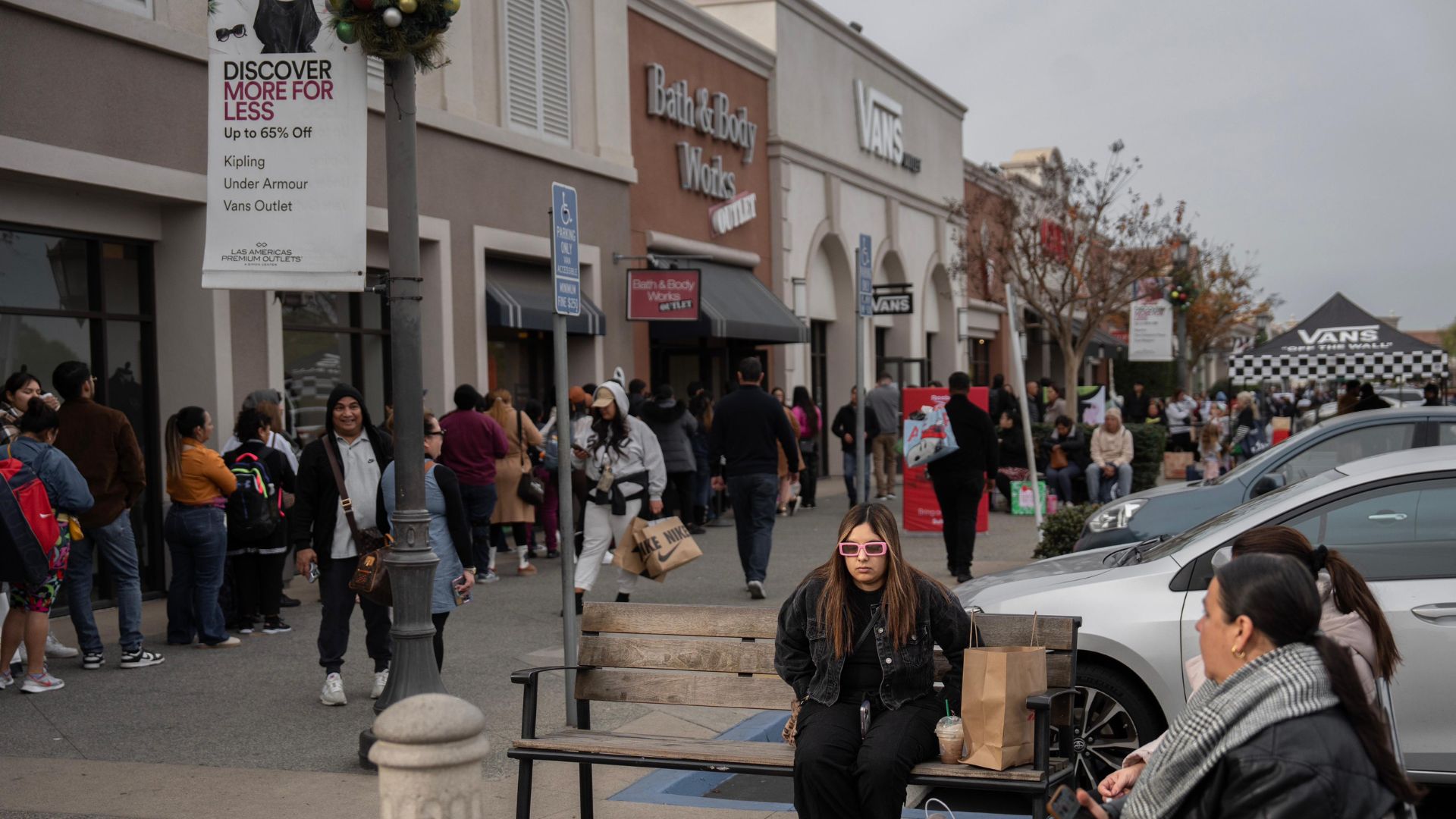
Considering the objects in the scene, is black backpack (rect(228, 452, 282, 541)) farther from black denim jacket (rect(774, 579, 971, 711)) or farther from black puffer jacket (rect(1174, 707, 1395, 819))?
black puffer jacket (rect(1174, 707, 1395, 819))

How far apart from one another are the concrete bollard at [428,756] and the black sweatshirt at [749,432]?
8585 millimetres

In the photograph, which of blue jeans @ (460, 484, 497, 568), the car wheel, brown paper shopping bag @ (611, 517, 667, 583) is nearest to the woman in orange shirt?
brown paper shopping bag @ (611, 517, 667, 583)

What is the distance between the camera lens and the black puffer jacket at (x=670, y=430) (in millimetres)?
15039

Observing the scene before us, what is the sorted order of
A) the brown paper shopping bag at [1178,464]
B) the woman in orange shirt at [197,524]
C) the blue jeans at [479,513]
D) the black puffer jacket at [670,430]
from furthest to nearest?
1. the brown paper shopping bag at [1178,464]
2. the black puffer jacket at [670,430]
3. the blue jeans at [479,513]
4. the woman in orange shirt at [197,524]

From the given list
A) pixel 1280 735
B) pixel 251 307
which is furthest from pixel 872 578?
pixel 251 307

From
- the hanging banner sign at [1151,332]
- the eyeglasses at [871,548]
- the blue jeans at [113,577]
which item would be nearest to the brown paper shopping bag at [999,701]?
the eyeglasses at [871,548]

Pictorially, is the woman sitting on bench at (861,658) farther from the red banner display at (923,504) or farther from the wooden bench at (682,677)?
the red banner display at (923,504)

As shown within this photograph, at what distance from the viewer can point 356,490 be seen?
8117 mm

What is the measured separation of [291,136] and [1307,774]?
6007mm

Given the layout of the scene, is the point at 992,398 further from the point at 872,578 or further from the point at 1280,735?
the point at 1280,735

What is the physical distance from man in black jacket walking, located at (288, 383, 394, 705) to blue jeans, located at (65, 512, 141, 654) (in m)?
2.06

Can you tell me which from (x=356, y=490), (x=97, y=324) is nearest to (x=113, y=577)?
(x=356, y=490)

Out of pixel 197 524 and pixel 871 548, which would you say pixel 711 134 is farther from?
pixel 871 548

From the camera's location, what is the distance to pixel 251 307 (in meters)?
13.3
